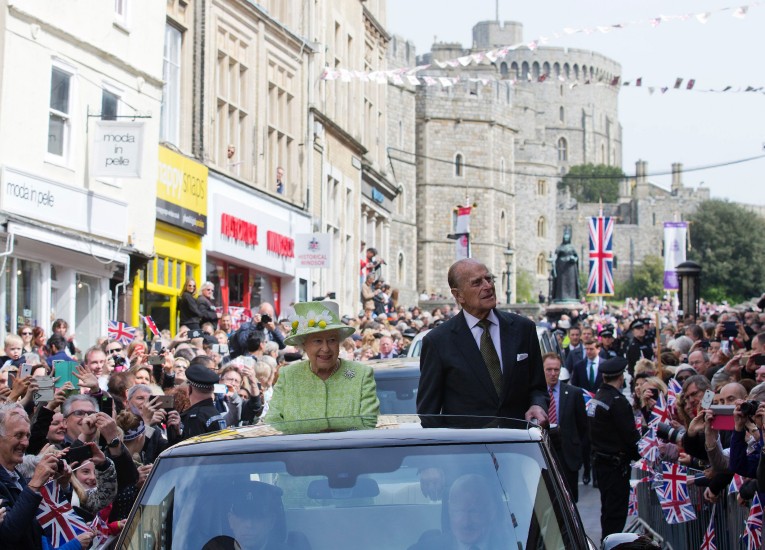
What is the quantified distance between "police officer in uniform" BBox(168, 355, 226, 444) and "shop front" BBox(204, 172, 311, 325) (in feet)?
53.7

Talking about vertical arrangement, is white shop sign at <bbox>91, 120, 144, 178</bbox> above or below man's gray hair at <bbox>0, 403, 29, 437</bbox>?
above

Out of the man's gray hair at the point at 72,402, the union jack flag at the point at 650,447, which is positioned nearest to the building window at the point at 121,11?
the union jack flag at the point at 650,447

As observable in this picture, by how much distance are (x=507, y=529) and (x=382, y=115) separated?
45618 millimetres

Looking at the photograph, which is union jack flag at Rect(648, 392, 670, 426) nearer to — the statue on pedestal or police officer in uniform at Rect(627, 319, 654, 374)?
police officer in uniform at Rect(627, 319, 654, 374)

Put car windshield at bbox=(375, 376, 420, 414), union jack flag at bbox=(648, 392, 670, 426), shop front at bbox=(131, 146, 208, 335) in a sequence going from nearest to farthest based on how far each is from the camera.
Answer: union jack flag at bbox=(648, 392, 670, 426), car windshield at bbox=(375, 376, 420, 414), shop front at bbox=(131, 146, 208, 335)

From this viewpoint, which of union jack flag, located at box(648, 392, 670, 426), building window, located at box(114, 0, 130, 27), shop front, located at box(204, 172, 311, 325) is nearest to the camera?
union jack flag, located at box(648, 392, 670, 426)

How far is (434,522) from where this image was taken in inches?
214

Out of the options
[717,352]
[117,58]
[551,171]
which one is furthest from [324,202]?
[551,171]

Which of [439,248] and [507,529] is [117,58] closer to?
[507,529]

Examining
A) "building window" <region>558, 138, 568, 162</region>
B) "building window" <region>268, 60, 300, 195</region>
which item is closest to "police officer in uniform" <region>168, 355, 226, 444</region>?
"building window" <region>268, 60, 300, 195</region>

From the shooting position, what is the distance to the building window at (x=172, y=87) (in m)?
28.0

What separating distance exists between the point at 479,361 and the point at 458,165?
306ft

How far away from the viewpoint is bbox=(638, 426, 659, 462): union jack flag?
12.1 meters

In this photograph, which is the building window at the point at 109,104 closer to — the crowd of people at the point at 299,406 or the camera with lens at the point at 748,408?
the crowd of people at the point at 299,406
